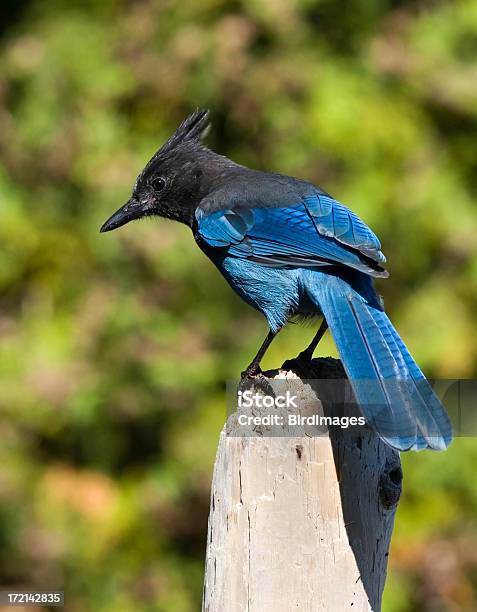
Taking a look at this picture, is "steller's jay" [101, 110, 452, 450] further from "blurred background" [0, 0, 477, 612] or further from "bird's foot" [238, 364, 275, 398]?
"blurred background" [0, 0, 477, 612]

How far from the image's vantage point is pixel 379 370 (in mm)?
2656

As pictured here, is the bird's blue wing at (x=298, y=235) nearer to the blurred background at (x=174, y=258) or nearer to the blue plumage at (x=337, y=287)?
the blue plumage at (x=337, y=287)

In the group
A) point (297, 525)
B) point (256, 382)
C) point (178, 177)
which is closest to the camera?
point (297, 525)

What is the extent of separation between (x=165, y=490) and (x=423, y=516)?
1125mm

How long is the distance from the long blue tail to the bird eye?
980mm

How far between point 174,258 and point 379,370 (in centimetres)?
242

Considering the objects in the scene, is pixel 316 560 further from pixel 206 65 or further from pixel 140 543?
pixel 206 65

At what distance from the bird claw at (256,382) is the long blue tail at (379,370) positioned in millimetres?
201

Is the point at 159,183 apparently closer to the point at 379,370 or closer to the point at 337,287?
the point at 337,287

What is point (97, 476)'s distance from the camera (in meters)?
5.01

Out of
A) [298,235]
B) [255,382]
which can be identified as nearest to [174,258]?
[298,235]

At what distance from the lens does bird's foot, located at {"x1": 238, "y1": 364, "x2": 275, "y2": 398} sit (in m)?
2.75

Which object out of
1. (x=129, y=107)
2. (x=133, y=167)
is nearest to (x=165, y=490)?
(x=133, y=167)

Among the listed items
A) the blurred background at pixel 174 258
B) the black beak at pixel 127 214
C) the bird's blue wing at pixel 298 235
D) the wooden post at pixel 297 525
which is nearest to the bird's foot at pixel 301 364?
the bird's blue wing at pixel 298 235
